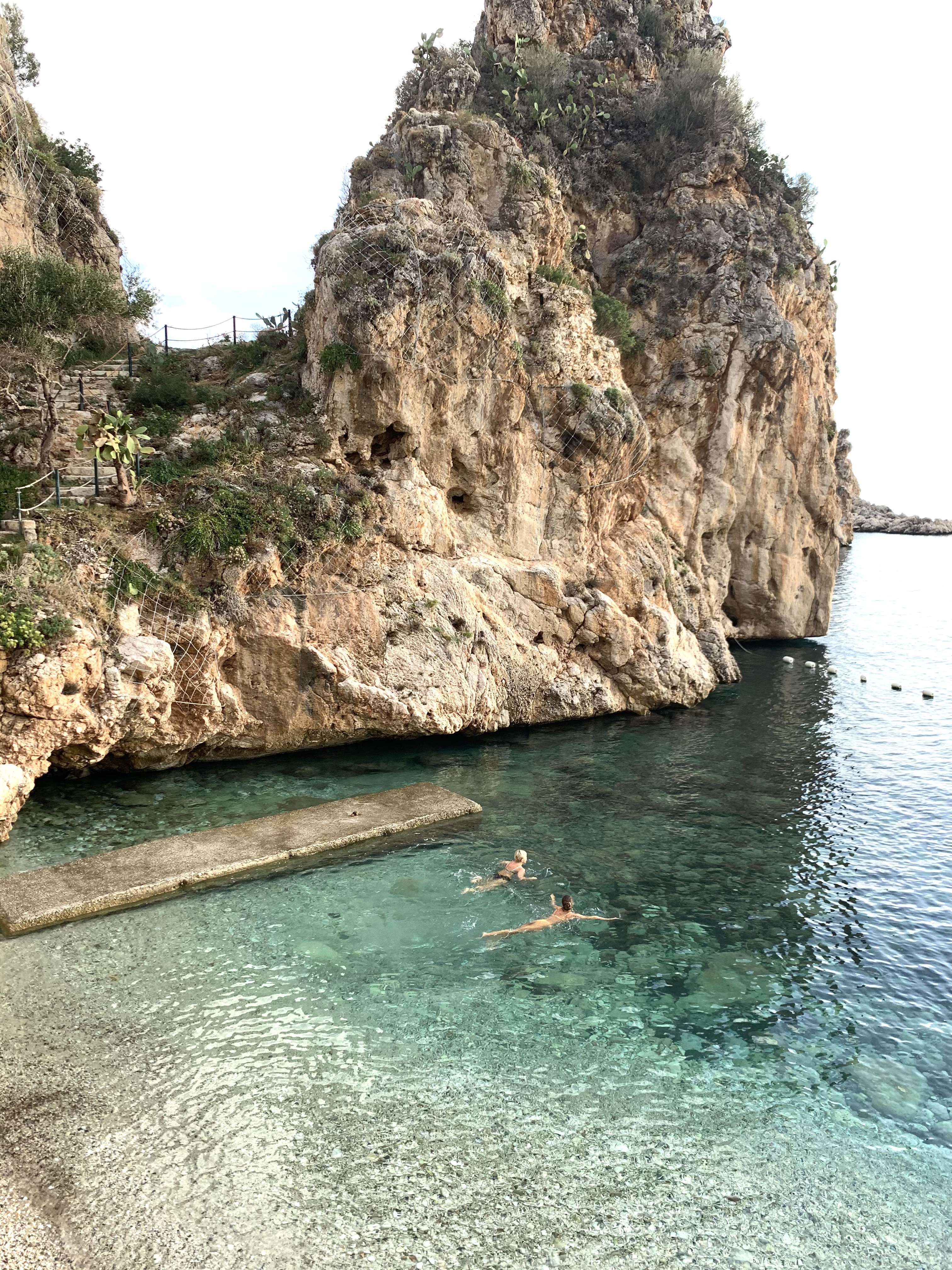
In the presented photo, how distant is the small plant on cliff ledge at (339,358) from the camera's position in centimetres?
2205

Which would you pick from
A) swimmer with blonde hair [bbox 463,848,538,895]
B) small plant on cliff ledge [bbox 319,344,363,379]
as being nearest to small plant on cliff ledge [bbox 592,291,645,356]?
small plant on cliff ledge [bbox 319,344,363,379]

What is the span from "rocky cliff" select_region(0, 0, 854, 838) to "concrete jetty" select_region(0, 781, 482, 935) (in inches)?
97.5

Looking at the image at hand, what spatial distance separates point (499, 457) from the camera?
2572 centimetres

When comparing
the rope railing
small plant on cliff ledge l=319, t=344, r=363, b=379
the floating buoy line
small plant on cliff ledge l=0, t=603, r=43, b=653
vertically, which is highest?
small plant on cliff ledge l=319, t=344, r=363, b=379

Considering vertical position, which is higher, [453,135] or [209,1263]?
[453,135]

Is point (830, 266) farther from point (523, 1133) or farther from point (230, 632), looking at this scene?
point (523, 1133)

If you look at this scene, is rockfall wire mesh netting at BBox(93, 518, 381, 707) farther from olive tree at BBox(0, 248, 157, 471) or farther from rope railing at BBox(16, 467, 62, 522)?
olive tree at BBox(0, 248, 157, 471)

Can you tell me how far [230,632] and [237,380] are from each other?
32.1 ft


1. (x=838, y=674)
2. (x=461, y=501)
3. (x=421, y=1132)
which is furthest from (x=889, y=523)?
(x=421, y=1132)

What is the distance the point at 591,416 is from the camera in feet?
89.0

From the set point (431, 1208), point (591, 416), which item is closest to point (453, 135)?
point (591, 416)

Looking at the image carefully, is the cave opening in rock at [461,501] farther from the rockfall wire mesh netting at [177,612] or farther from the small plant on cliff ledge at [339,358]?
the rockfall wire mesh netting at [177,612]

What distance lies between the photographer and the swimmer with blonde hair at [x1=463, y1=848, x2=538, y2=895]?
14.7 m

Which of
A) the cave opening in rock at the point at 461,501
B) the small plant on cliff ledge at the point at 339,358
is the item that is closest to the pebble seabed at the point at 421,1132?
the small plant on cliff ledge at the point at 339,358
